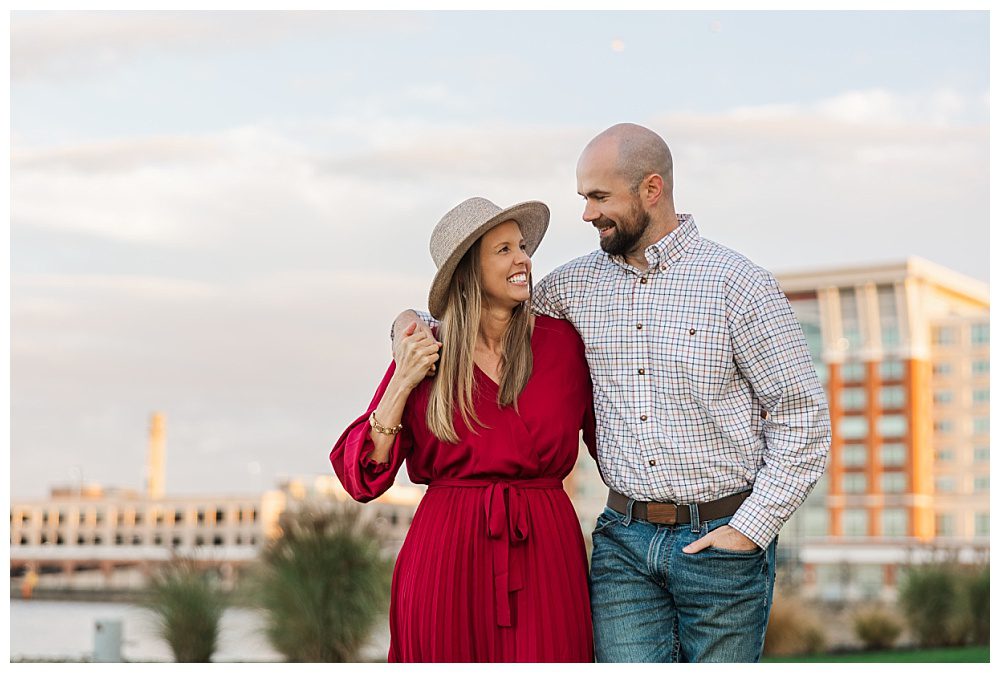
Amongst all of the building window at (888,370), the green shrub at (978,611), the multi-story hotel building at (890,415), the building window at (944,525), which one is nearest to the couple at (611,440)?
the green shrub at (978,611)

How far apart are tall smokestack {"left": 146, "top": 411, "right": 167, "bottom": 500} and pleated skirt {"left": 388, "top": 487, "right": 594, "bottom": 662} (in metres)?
82.5

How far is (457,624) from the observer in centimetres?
297

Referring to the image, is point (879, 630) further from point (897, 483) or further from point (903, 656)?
point (897, 483)

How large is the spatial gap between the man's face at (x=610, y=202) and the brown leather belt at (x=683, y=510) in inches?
24.7

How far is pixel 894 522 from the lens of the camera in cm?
7412

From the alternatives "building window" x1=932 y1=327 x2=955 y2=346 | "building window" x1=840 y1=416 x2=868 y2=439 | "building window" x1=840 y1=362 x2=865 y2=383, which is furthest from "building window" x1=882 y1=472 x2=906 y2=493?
"building window" x1=932 y1=327 x2=955 y2=346

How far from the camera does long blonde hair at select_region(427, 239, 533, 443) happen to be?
296cm

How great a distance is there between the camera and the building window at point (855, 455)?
7500cm

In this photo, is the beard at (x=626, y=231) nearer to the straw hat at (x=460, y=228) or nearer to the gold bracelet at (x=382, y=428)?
the straw hat at (x=460, y=228)

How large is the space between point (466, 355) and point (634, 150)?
0.64 m

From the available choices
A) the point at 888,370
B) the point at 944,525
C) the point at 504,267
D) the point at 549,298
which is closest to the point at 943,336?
the point at 888,370

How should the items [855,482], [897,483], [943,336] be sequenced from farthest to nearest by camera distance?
1. [943,336]
2. [855,482]
3. [897,483]
